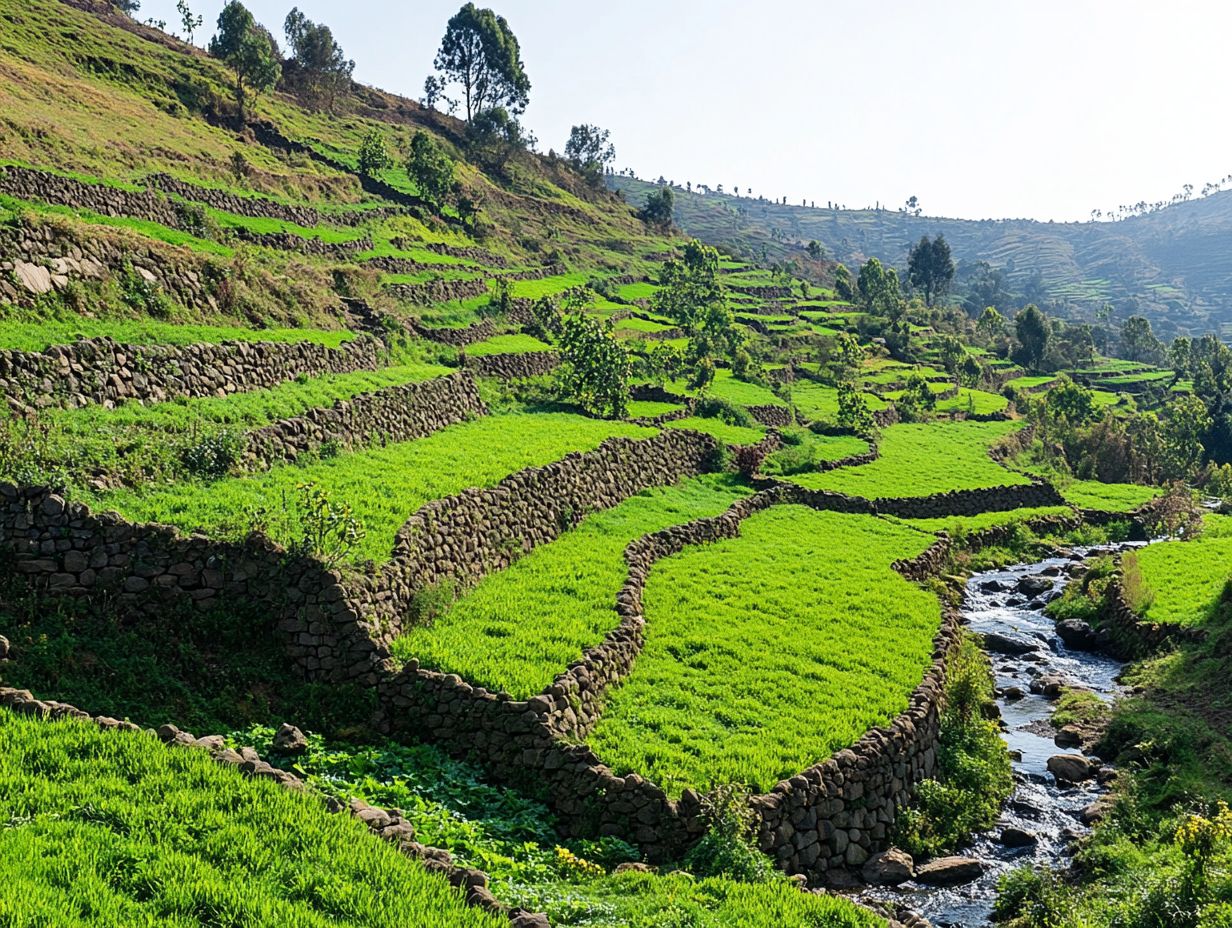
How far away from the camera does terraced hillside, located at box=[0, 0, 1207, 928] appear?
12.5m

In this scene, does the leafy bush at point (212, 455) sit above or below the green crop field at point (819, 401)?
below

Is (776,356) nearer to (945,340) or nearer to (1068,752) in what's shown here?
(945,340)

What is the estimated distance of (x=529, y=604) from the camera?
24.4m

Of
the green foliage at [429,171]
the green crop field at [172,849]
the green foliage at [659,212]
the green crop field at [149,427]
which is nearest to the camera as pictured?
the green crop field at [172,849]

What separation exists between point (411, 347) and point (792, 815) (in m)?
37.2

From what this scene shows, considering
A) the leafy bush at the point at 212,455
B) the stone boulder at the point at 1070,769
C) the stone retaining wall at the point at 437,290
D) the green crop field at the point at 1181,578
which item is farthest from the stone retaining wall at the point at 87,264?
the green crop field at the point at 1181,578

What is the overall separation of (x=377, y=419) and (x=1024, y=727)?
23.9 m

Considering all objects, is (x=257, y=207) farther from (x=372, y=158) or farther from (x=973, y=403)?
(x=973, y=403)

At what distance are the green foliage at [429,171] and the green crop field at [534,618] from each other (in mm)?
65685

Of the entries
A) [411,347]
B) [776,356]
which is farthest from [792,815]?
[776,356]

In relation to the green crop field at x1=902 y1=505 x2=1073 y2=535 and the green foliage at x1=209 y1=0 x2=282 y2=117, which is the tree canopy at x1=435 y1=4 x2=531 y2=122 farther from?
the green crop field at x1=902 y1=505 x2=1073 y2=535

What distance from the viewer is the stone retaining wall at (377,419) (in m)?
27.5

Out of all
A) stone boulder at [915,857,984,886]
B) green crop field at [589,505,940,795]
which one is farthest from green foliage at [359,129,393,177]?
stone boulder at [915,857,984,886]

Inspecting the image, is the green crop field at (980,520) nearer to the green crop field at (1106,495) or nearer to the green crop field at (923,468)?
the green crop field at (923,468)
